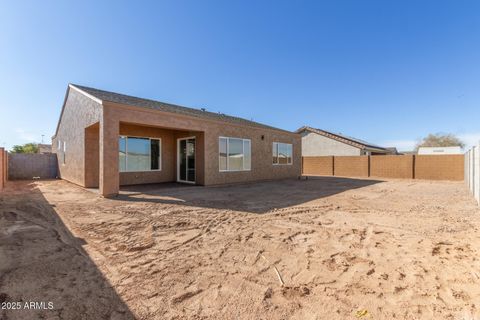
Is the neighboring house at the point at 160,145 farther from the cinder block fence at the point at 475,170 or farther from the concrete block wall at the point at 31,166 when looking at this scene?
the cinder block fence at the point at 475,170

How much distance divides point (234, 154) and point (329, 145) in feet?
49.3

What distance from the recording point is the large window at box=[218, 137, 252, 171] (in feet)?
37.6

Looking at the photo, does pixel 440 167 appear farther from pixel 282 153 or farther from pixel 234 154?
pixel 234 154

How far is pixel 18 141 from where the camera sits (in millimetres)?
34281

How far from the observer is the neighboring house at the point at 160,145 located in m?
9.67

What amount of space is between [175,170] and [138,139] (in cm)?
255

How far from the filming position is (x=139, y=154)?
1113cm

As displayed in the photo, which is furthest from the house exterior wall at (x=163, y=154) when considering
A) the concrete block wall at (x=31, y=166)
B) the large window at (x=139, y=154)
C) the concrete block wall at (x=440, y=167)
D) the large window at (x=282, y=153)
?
the concrete block wall at (x=440, y=167)

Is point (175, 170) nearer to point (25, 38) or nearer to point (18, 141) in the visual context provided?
point (25, 38)

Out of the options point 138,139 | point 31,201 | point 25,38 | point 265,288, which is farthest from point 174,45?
point 265,288

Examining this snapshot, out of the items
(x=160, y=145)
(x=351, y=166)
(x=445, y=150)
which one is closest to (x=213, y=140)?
(x=160, y=145)

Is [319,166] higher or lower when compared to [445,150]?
lower

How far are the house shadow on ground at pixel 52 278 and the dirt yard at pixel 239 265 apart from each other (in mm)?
14

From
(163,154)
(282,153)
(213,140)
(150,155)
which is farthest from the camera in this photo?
(282,153)
